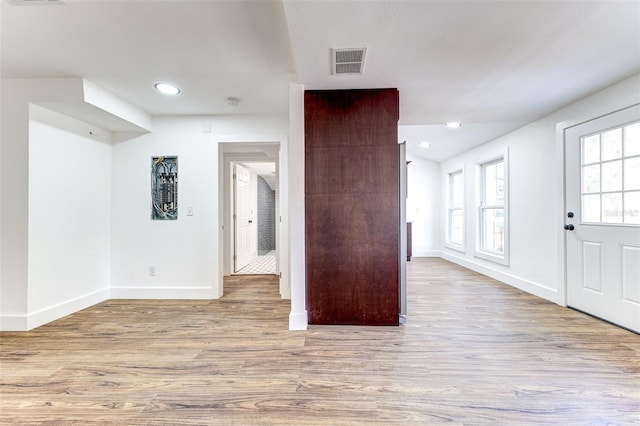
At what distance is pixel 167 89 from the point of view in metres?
2.65

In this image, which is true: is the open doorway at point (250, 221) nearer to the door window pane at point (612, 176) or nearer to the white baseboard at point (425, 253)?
the white baseboard at point (425, 253)

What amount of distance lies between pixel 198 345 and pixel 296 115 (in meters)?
2.03

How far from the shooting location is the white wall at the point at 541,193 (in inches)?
A: 103

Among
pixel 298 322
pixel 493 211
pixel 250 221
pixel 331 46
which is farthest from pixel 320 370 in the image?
pixel 250 221

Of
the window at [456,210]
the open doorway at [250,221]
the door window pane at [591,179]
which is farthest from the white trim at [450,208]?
the open doorway at [250,221]

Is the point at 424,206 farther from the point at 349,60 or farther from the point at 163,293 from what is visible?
the point at 163,293

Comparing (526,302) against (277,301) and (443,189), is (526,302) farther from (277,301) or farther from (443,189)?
(443,189)

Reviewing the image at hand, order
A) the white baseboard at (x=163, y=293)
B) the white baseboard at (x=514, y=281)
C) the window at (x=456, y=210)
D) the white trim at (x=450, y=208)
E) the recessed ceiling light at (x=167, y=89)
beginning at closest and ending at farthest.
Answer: the recessed ceiling light at (x=167, y=89) < the white baseboard at (x=514, y=281) < the white baseboard at (x=163, y=293) < the white trim at (x=450, y=208) < the window at (x=456, y=210)

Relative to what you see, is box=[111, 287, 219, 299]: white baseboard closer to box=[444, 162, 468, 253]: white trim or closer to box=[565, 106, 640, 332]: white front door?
box=[565, 106, 640, 332]: white front door

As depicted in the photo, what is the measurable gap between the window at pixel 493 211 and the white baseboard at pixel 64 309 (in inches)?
210

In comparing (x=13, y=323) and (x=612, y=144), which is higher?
(x=612, y=144)

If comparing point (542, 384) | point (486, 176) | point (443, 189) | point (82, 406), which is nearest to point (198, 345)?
point (82, 406)

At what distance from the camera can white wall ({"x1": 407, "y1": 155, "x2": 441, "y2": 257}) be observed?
Result: 634 cm

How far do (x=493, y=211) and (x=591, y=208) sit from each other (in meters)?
1.87
